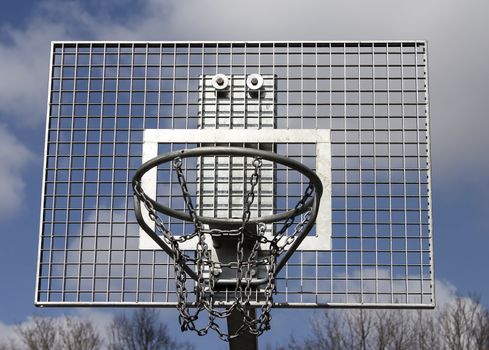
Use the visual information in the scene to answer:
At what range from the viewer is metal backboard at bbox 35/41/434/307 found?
6754 millimetres

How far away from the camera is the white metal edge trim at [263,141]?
22.0 ft

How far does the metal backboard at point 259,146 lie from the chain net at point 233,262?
448 mm

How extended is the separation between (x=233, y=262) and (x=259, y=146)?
1133mm

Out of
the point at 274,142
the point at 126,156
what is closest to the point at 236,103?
the point at 274,142

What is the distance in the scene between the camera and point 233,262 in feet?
19.8

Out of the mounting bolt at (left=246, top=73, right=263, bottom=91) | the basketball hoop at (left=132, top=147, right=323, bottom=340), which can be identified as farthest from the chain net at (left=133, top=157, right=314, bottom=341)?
the mounting bolt at (left=246, top=73, right=263, bottom=91)

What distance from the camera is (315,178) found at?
232 inches

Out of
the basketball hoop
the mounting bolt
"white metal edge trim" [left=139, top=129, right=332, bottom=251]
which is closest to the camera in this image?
the basketball hoop

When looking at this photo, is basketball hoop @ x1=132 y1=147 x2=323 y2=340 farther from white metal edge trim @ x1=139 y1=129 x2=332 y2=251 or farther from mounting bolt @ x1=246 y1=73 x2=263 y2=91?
mounting bolt @ x1=246 y1=73 x2=263 y2=91

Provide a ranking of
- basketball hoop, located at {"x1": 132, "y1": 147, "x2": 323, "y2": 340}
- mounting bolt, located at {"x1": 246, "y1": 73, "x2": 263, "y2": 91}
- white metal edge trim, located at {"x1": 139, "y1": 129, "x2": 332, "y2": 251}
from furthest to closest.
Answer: mounting bolt, located at {"x1": 246, "y1": 73, "x2": 263, "y2": 91} → white metal edge trim, located at {"x1": 139, "y1": 129, "x2": 332, "y2": 251} → basketball hoop, located at {"x1": 132, "y1": 147, "x2": 323, "y2": 340}

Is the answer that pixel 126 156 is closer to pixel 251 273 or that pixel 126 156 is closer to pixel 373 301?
pixel 251 273

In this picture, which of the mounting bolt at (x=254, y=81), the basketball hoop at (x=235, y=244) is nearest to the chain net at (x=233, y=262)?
the basketball hoop at (x=235, y=244)

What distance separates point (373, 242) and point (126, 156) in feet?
6.46

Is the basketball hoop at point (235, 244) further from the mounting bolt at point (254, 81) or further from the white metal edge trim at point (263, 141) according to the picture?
the mounting bolt at point (254, 81)
